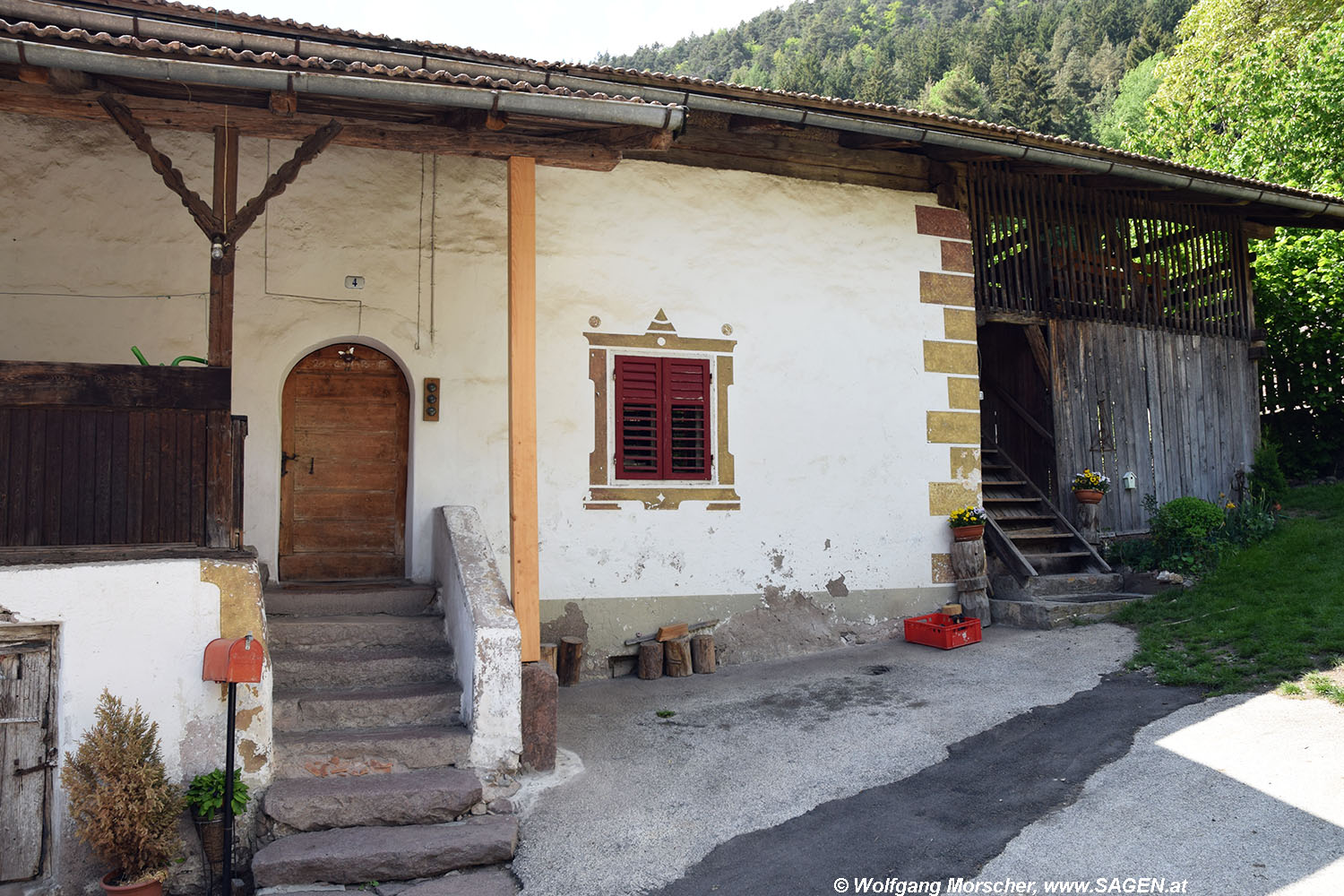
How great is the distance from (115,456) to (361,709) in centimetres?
187

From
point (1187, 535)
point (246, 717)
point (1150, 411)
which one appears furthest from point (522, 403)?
point (1150, 411)

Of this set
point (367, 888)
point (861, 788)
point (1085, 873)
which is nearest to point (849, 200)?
point (861, 788)

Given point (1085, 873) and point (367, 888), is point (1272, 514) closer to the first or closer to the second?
point (1085, 873)

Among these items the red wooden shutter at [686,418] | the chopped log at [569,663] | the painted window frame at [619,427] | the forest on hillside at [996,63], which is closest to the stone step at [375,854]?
the chopped log at [569,663]

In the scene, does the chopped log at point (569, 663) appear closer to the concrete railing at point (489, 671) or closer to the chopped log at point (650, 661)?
the chopped log at point (650, 661)

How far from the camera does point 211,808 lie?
4594 mm

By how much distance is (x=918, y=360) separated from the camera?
352 inches

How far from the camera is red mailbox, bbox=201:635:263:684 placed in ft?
15.0

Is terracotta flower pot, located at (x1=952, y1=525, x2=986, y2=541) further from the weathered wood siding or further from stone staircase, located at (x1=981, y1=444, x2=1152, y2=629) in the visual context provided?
the weathered wood siding

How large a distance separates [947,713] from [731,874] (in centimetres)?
262

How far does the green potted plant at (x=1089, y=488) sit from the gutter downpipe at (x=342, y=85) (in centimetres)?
628

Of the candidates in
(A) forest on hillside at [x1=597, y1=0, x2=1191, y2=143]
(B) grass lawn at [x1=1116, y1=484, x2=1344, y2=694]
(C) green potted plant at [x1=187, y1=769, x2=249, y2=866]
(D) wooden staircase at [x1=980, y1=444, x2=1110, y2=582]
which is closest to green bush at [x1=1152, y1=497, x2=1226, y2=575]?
(B) grass lawn at [x1=1116, y1=484, x2=1344, y2=694]

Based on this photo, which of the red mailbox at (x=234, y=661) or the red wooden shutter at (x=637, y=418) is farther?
the red wooden shutter at (x=637, y=418)

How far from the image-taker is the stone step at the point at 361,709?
5.29 metres
